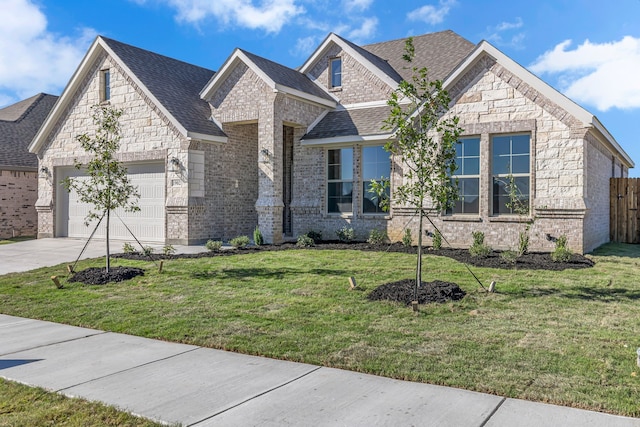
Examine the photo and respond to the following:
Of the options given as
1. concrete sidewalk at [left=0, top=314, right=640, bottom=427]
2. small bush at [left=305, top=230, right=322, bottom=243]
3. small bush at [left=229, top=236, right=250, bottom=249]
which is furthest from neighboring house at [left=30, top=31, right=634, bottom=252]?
concrete sidewalk at [left=0, top=314, right=640, bottom=427]

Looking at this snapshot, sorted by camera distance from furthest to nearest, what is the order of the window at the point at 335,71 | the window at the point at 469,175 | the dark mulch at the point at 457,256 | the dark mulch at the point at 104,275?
1. the window at the point at 335,71
2. the window at the point at 469,175
3. the dark mulch at the point at 457,256
4. the dark mulch at the point at 104,275

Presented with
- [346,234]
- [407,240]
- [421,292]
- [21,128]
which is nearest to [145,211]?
[346,234]

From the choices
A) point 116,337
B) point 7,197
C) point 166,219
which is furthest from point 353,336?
point 7,197

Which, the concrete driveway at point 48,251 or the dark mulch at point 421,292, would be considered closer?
the dark mulch at point 421,292

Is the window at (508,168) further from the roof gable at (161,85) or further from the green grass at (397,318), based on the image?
the roof gable at (161,85)

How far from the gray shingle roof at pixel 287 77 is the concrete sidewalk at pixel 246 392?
12633 millimetres

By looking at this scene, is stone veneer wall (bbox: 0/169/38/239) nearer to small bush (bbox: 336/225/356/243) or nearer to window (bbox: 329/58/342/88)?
window (bbox: 329/58/342/88)

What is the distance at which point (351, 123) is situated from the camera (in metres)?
18.1

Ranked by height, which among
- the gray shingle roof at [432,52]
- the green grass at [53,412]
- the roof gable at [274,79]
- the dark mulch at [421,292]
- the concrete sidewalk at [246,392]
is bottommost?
the green grass at [53,412]

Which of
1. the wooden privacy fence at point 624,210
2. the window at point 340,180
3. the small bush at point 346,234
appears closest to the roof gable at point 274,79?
the window at point 340,180

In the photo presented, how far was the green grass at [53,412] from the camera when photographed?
170 inches

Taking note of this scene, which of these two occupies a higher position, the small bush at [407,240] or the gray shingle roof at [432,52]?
the gray shingle roof at [432,52]

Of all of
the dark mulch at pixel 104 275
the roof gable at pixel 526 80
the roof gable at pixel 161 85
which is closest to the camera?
the dark mulch at pixel 104 275

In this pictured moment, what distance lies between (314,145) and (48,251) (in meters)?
9.50
